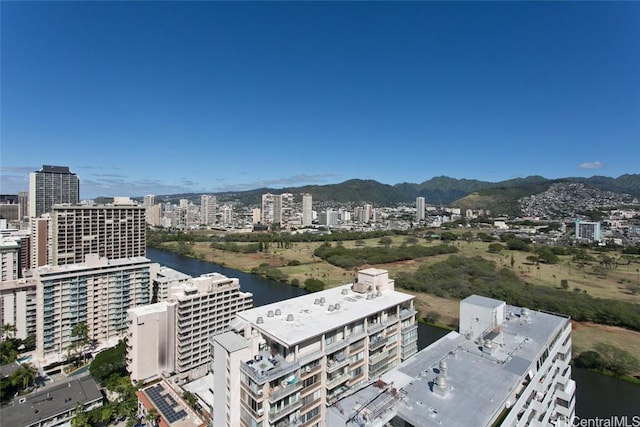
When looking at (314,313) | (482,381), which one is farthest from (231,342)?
(482,381)

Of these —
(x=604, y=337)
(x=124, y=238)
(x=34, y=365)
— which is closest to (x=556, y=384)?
(x=604, y=337)

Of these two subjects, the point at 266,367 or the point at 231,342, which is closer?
the point at 266,367

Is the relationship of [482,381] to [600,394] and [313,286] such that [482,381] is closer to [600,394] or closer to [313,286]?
[600,394]

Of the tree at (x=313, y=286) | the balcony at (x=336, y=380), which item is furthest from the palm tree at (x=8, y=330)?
the tree at (x=313, y=286)

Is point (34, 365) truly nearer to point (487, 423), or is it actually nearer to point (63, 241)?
point (63, 241)

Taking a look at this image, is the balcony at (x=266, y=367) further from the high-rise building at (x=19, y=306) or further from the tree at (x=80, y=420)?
the high-rise building at (x=19, y=306)

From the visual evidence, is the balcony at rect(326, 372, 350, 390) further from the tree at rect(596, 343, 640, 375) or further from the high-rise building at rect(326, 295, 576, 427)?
the tree at rect(596, 343, 640, 375)
